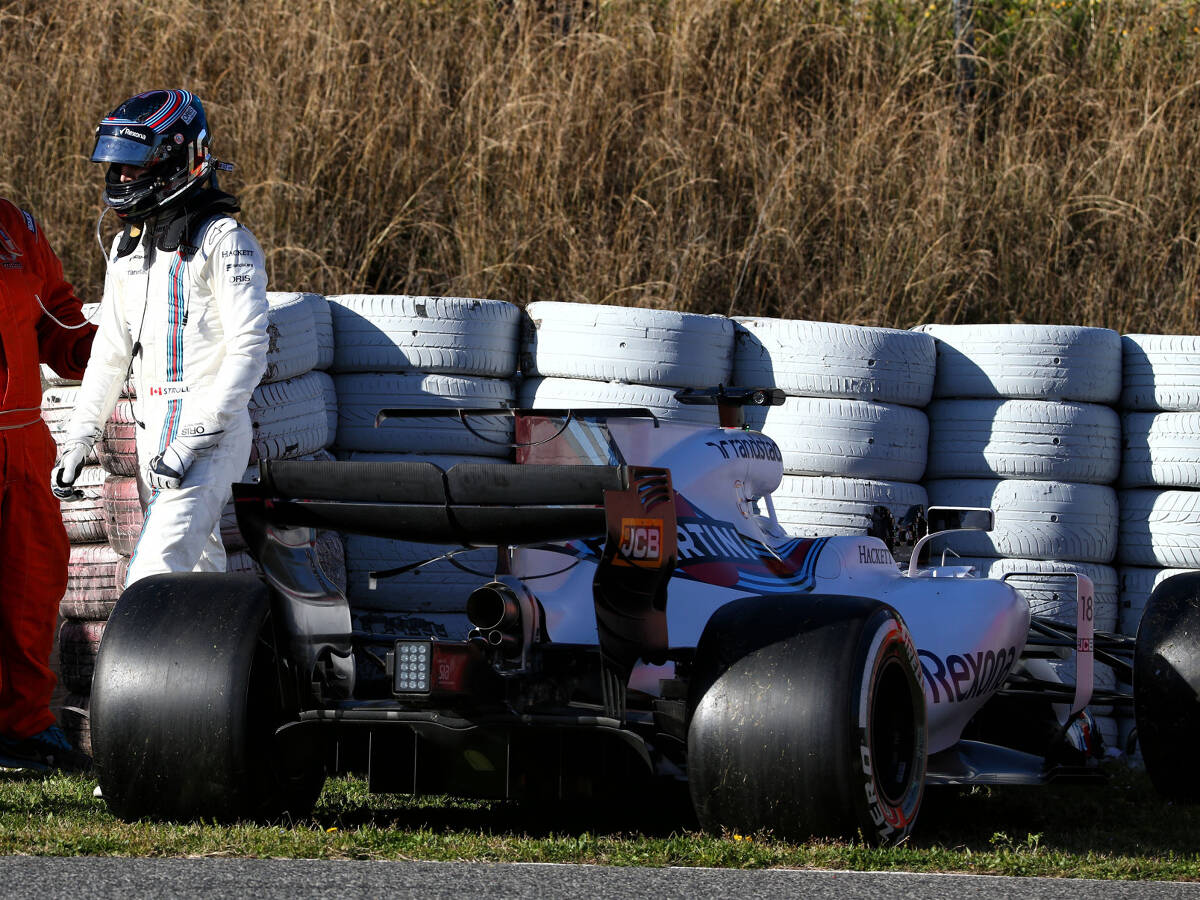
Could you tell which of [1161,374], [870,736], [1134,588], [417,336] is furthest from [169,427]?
[1161,374]

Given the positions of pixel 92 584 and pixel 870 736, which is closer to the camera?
pixel 870 736

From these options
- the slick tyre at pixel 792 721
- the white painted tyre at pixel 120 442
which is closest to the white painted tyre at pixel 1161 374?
the slick tyre at pixel 792 721

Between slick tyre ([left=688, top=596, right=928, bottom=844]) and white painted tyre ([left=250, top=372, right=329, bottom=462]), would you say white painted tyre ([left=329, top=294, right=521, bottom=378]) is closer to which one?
white painted tyre ([left=250, top=372, right=329, bottom=462])

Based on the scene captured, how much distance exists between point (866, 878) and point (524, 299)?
7.67 meters

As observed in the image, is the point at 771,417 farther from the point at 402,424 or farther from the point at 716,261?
the point at 716,261

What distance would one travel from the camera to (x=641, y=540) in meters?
4.86

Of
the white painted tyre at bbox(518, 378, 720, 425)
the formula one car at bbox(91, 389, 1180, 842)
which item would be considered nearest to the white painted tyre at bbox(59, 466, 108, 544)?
the white painted tyre at bbox(518, 378, 720, 425)

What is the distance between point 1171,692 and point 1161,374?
9.20 feet

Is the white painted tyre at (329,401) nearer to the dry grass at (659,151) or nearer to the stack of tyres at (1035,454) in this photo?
the stack of tyres at (1035,454)

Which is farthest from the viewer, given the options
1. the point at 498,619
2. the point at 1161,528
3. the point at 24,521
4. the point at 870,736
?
the point at 1161,528

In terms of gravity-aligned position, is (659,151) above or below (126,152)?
above

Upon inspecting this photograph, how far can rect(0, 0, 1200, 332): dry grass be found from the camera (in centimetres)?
1216

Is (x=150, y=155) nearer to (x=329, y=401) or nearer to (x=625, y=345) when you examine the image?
(x=329, y=401)

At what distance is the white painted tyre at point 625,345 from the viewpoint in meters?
8.40
